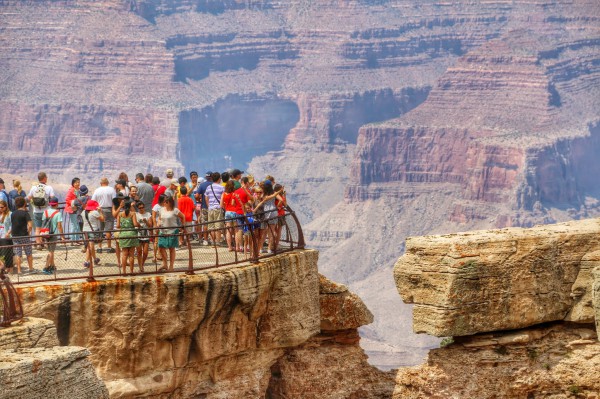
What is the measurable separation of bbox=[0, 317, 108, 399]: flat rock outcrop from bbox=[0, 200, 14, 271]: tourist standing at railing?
5.99 ft

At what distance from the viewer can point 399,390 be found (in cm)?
2895

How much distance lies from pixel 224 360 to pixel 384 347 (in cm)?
10808

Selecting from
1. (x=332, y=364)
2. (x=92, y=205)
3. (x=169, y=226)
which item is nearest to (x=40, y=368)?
(x=169, y=226)

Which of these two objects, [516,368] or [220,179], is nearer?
[516,368]

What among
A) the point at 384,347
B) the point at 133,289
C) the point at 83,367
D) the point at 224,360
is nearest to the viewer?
the point at 83,367

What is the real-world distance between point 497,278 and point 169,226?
5584mm

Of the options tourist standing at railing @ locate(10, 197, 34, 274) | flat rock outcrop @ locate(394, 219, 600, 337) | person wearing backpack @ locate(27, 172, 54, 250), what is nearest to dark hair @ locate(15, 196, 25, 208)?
tourist standing at railing @ locate(10, 197, 34, 274)

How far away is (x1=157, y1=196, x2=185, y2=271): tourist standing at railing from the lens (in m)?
26.6

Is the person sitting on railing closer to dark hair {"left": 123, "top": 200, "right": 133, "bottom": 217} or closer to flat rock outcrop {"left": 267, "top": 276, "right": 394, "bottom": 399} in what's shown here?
dark hair {"left": 123, "top": 200, "right": 133, "bottom": 217}

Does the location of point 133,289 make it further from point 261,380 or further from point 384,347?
point 384,347

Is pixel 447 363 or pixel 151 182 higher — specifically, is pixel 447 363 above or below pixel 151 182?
below

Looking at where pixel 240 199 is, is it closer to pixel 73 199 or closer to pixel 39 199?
pixel 73 199

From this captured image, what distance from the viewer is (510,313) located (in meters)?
27.8

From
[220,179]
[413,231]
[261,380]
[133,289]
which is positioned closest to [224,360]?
[261,380]
